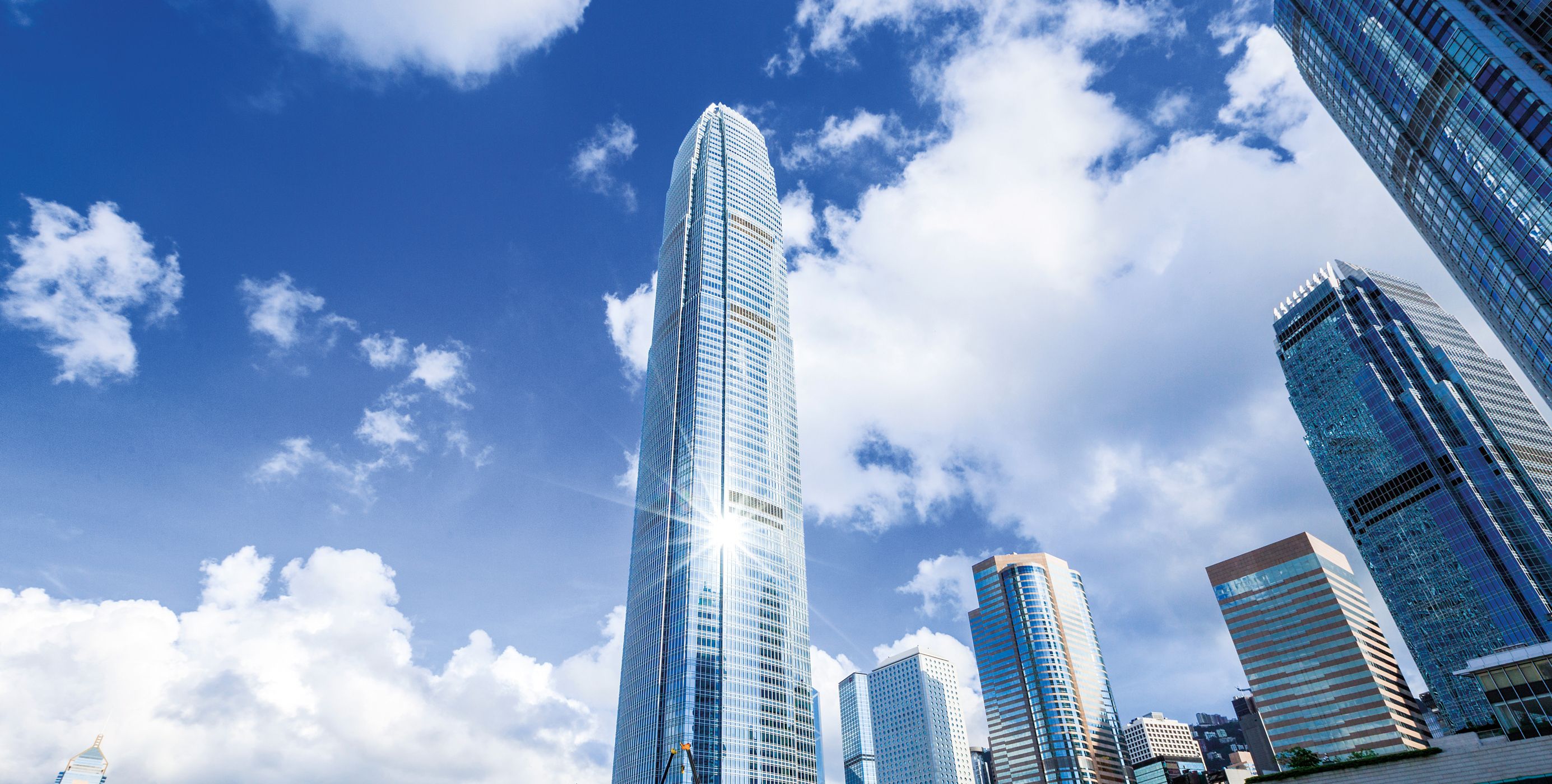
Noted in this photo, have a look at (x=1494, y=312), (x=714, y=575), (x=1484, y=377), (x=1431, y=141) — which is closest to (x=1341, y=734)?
(x=1484, y=377)

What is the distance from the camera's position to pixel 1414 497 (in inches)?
7249

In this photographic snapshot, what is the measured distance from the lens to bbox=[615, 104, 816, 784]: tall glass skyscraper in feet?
479

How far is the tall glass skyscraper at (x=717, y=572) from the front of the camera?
479 feet

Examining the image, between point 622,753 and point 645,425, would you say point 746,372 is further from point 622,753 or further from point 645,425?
point 622,753

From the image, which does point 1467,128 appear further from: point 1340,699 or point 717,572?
point 1340,699

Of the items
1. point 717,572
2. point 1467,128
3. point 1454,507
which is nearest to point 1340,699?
point 1454,507

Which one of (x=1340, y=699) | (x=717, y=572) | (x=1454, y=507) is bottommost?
(x=1340, y=699)

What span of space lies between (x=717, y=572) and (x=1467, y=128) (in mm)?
142997

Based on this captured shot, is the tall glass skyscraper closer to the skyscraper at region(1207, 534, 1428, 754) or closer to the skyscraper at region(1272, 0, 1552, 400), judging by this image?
the skyscraper at region(1207, 534, 1428, 754)

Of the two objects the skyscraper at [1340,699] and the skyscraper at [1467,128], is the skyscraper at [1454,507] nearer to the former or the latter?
the skyscraper at [1340,699]

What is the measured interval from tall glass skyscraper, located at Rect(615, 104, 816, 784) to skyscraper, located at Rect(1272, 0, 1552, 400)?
132 metres

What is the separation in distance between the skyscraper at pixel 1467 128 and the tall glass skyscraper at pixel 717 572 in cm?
13155

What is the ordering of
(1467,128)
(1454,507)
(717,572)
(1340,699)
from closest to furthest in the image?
1. (1467,128)
2. (717,572)
3. (1454,507)
4. (1340,699)

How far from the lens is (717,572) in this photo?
6265 inches
